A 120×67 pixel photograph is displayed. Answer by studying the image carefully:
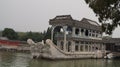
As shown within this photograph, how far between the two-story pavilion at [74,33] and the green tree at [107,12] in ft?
59.6

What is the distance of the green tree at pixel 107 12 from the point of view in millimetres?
9977

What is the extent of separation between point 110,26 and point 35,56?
1762 centimetres

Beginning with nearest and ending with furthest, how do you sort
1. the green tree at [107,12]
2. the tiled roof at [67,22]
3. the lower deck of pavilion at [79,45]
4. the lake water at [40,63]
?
the green tree at [107,12]
the lake water at [40,63]
the tiled roof at [67,22]
the lower deck of pavilion at [79,45]

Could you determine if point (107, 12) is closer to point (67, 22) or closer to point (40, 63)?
point (40, 63)

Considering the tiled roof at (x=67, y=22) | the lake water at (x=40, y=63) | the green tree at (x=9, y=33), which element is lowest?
the lake water at (x=40, y=63)

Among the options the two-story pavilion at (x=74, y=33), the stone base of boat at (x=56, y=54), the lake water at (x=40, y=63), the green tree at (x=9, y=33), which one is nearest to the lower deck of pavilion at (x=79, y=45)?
the two-story pavilion at (x=74, y=33)

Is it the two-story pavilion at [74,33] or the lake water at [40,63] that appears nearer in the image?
the lake water at [40,63]

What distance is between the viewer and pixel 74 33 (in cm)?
3045

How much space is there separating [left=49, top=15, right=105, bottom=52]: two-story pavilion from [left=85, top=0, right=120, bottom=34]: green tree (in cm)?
1817

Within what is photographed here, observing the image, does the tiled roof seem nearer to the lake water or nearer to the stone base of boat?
the stone base of boat

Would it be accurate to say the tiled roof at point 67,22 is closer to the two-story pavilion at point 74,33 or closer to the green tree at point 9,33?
the two-story pavilion at point 74,33

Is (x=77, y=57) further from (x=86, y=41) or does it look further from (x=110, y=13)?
(x=110, y=13)

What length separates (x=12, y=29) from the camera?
54656 mm

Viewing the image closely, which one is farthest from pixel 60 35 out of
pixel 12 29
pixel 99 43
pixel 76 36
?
pixel 12 29
